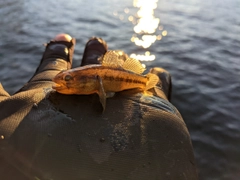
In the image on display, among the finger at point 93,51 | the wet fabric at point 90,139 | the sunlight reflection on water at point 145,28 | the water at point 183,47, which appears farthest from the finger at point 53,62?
the sunlight reflection on water at point 145,28

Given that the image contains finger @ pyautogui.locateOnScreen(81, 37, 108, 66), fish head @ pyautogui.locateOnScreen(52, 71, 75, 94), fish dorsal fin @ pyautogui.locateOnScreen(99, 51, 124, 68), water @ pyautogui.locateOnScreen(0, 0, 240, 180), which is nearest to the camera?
fish head @ pyautogui.locateOnScreen(52, 71, 75, 94)

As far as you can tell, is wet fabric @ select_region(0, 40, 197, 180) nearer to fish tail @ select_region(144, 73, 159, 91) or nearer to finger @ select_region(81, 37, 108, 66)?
fish tail @ select_region(144, 73, 159, 91)

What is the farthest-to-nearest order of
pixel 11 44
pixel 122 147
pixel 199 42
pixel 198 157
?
pixel 199 42 < pixel 11 44 < pixel 198 157 < pixel 122 147

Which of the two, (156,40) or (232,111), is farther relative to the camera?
(156,40)

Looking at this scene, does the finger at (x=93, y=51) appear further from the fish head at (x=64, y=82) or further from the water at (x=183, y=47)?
the fish head at (x=64, y=82)

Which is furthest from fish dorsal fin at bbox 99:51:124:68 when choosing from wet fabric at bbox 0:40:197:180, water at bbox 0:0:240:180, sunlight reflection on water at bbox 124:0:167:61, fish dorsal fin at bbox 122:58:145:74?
sunlight reflection on water at bbox 124:0:167:61

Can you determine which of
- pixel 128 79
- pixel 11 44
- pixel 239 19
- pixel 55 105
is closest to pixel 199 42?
pixel 239 19

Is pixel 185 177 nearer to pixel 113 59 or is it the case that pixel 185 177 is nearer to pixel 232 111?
pixel 113 59
